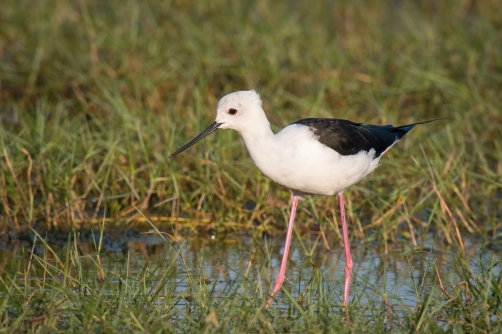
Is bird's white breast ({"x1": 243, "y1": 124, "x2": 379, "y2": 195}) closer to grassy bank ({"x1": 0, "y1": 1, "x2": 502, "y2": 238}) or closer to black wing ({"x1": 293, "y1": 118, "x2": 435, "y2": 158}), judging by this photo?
black wing ({"x1": 293, "y1": 118, "x2": 435, "y2": 158})

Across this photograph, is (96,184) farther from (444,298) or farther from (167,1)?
(167,1)

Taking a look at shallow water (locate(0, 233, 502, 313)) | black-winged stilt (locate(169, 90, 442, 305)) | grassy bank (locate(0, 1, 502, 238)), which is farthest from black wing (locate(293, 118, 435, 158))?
shallow water (locate(0, 233, 502, 313))

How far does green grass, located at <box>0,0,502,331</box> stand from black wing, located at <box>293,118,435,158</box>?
335mm

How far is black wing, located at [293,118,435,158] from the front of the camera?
4.54 meters

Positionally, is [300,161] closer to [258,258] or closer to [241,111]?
[241,111]

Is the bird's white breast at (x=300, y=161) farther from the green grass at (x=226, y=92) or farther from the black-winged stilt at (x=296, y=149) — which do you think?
the green grass at (x=226, y=92)

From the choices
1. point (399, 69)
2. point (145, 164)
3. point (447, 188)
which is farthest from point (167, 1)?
point (447, 188)

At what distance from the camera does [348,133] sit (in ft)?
15.6

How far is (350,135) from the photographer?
15.6 ft

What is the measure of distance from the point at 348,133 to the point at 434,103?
8.17 ft

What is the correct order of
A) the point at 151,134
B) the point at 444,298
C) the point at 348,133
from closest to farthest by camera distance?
the point at 444,298, the point at 348,133, the point at 151,134

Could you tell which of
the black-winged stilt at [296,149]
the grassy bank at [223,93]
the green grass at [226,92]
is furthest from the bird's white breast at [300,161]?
the grassy bank at [223,93]

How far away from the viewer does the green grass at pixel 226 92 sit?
5414 mm

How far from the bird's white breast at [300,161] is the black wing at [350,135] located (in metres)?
0.06
